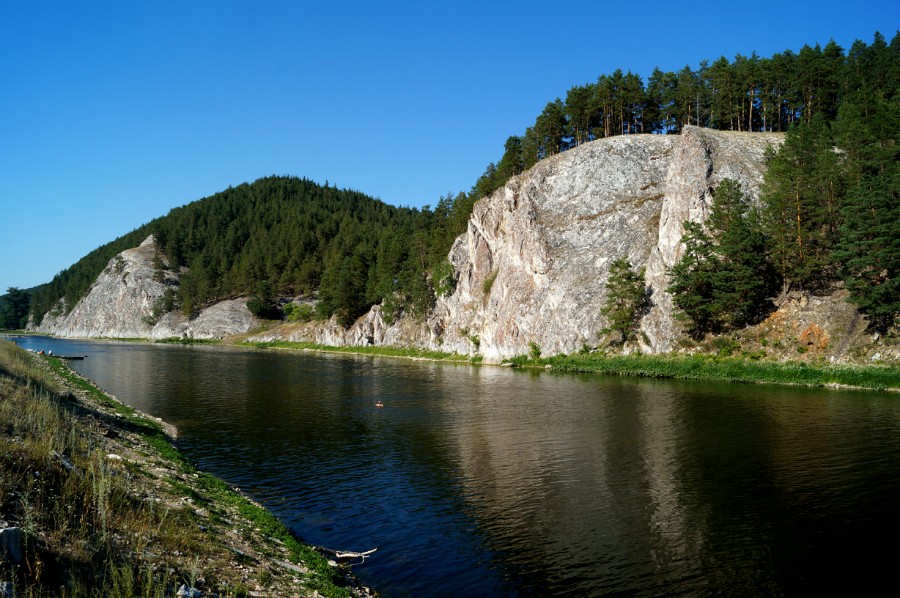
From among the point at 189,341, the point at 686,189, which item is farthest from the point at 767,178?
the point at 189,341

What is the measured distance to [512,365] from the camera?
87.6m

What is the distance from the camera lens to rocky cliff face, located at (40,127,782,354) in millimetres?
84250

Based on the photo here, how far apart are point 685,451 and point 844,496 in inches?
345

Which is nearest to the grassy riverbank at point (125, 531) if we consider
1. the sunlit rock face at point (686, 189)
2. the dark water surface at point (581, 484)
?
the dark water surface at point (581, 484)

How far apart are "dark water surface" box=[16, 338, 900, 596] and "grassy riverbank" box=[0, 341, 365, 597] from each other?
2733mm

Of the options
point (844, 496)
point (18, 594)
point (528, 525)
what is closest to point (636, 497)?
point (528, 525)

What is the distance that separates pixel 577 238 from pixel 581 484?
241 feet

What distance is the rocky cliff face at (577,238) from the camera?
84250mm

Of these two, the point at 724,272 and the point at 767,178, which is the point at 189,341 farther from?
the point at 767,178

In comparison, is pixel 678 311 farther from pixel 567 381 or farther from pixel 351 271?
pixel 351 271

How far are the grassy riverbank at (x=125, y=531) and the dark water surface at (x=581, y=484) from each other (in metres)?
2.73

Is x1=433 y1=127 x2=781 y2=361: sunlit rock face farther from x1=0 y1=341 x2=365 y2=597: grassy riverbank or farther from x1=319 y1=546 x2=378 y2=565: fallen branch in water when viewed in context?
x1=0 y1=341 x2=365 y2=597: grassy riverbank

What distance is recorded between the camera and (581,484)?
84.9 ft

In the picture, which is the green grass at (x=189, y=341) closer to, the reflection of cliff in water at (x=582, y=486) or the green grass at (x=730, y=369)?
the green grass at (x=730, y=369)
